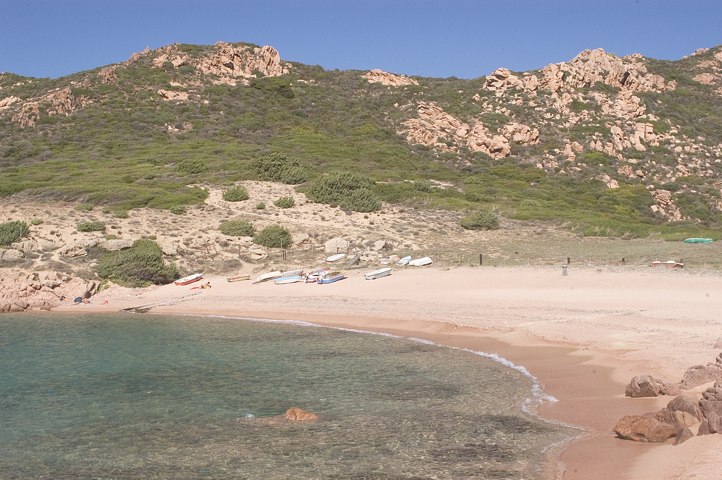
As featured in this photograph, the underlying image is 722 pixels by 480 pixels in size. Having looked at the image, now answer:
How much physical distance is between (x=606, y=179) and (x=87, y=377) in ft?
180

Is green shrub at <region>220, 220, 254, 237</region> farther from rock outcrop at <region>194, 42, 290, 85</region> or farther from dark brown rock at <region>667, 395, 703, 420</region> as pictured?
rock outcrop at <region>194, 42, 290, 85</region>

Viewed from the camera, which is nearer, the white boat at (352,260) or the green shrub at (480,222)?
the white boat at (352,260)

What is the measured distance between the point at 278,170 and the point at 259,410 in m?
36.8

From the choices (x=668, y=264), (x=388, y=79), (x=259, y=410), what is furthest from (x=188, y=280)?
(x=388, y=79)

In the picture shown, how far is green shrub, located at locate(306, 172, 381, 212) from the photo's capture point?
43.3 m

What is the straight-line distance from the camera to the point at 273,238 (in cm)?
3653

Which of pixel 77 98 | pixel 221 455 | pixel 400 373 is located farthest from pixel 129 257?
pixel 77 98

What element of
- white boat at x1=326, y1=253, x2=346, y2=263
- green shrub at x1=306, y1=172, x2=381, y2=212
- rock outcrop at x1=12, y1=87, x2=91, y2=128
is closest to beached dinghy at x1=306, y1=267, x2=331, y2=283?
white boat at x1=326, y1=253, x2=346, y2=263

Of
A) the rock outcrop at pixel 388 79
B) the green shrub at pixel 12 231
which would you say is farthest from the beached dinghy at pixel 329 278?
the rock outcrop at pixel 388 79

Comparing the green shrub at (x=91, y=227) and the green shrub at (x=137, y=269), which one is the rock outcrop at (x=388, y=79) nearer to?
the green shrub at (x=91, y=227)

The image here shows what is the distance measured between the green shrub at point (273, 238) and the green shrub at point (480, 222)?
1039cm

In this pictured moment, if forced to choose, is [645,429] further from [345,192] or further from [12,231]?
[345,192]

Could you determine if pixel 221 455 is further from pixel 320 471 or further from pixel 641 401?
pixel 641 401

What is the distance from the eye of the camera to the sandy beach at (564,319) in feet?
34.3
